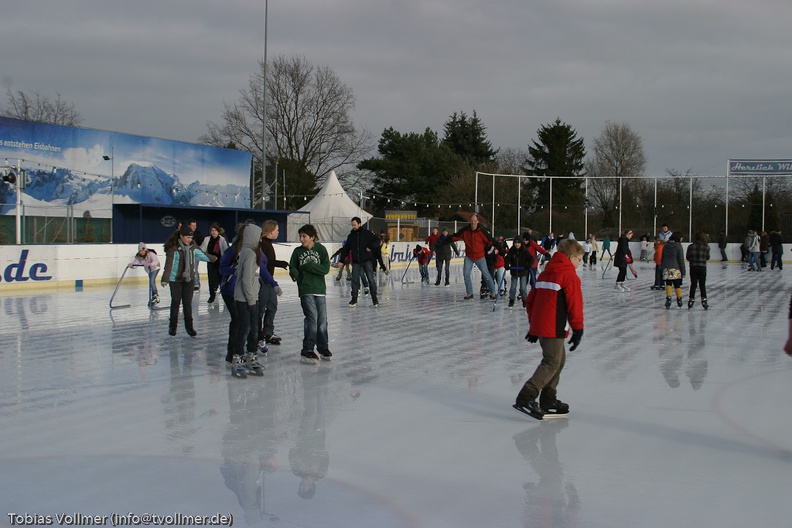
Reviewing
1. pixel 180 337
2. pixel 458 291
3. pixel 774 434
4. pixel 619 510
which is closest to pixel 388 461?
pixel 619 510

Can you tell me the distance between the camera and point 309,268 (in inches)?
320

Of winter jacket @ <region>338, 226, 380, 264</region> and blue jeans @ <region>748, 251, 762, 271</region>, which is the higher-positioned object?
winter jacket @ <region>338, 226, 380, 264</region>

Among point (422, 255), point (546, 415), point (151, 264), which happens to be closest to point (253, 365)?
point (546, 415)

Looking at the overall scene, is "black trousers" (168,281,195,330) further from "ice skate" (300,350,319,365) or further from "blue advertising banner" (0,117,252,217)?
"blue advertising banner" (0,117,252,217)

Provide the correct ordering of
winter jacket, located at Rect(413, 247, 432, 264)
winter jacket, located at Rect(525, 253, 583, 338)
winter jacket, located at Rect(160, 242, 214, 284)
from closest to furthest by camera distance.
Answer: winter jacket, located at Rect(525, 253, 583, 338) → winter jacket, located at Rect(160, 242, 214, 284) → winter jacket, located at Rect(413, 247, 432, 264)

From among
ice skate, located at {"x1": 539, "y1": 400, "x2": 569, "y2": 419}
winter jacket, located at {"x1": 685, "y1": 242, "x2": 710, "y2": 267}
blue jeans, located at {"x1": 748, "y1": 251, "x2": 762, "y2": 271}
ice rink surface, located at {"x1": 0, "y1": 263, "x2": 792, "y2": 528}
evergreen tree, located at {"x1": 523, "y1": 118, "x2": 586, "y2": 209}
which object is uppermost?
evergreen tree, located at {"x1": 523, "y1": 118, "x2": 586, "y2": 209}

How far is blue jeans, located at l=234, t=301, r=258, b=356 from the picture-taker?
304 inches

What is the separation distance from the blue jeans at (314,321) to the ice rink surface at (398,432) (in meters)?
0.28

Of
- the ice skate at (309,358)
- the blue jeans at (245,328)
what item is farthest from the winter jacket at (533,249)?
the blue jeans at (245,328)

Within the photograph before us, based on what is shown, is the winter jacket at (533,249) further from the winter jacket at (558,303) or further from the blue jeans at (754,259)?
the blue jeans at (754,259)

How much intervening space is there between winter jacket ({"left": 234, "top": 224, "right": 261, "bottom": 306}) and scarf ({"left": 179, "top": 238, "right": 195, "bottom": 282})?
2469mm

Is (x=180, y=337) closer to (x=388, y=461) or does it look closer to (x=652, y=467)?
(x=388, y=461)

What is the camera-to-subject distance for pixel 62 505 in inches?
156

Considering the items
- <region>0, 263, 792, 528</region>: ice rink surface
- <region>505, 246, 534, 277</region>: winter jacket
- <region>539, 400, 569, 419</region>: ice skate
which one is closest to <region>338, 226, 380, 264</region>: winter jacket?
<region>505, 246, 534, 277</region>: winter jacket
